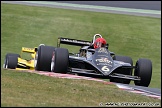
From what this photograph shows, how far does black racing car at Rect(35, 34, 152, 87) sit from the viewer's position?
12805 millimetres

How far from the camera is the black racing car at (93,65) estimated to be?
42.0 feet

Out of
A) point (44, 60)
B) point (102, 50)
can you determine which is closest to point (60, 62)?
point (44, 60)

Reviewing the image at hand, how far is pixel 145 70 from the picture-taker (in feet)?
44.4

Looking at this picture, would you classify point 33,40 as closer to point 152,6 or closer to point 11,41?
point 11,41

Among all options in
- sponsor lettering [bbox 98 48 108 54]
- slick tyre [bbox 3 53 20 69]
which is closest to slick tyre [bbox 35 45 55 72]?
sponsor lettering [bbox 98 48 108 54]

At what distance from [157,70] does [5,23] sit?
27.4ft

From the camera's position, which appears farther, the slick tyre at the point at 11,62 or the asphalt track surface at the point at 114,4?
the asphalt track surface at the point at 114,4

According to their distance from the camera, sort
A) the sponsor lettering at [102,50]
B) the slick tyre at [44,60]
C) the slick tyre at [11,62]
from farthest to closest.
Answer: the slick tyre at [11,62], the sponsor lettering at [102,50], the slick tyre at [44,60]

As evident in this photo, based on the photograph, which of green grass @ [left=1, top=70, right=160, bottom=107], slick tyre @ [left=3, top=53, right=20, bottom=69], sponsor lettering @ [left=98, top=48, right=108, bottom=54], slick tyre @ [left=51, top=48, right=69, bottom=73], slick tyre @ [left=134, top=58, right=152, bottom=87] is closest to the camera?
green grass @ [left=1, top=70, right=160, bottom=107]

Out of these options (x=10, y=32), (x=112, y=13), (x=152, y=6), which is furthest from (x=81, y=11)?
(x=10, y=32)

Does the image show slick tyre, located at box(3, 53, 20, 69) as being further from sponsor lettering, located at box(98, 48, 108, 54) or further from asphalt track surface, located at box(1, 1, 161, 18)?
asphalt track surface, located at box(1, 1, 161, 18)

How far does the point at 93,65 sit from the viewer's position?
13000mm

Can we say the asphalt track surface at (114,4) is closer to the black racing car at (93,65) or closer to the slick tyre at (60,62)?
the black racing car at (93,65)

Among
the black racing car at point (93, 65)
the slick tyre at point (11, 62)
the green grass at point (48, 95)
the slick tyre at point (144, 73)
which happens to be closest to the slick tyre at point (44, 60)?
the black racing car at point (93, 65)
